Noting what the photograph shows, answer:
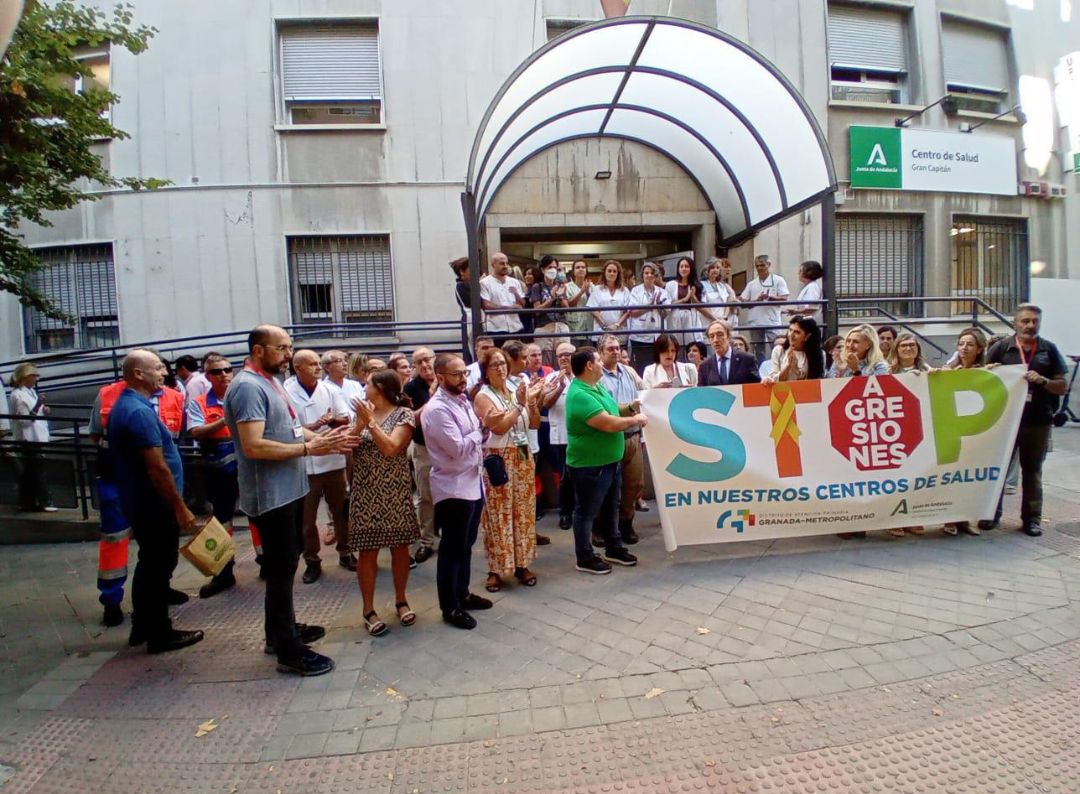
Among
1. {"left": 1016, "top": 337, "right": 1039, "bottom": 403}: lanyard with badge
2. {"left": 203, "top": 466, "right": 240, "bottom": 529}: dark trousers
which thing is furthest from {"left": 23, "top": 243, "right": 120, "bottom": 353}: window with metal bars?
{"left": 1016, "top": 337, "right": 1039, "bottom": 403}: lanyard with badge

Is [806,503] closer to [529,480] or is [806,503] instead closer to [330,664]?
[529,480]

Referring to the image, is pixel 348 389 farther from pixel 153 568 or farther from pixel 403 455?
pixel 153 568

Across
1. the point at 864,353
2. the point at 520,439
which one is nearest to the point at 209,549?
the point at 520,439

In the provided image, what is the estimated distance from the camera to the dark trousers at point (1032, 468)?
5137mm

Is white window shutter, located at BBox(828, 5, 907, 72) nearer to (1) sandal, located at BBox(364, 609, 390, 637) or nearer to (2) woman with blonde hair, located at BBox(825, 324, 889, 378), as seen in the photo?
(2) woman with blonde hair, located at BBox(825, 324, 889, 378)

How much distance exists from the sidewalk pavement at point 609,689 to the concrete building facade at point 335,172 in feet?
23.8

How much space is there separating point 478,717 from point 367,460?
1691 mm

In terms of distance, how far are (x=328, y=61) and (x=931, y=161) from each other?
11.6m

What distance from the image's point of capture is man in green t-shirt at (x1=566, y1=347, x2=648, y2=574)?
4.43 meters

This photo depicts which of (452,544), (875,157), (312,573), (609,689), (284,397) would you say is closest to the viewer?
(609,689)

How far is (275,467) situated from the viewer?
332 centimetres

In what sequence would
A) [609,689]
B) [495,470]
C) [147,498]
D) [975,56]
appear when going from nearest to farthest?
[609,689]
[147,498]
[495,470]
[975,56]

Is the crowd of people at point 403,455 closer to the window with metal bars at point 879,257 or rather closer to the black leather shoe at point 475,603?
the black leather shoe at point 475,603

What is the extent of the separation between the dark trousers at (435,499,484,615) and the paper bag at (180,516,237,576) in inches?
50.6
